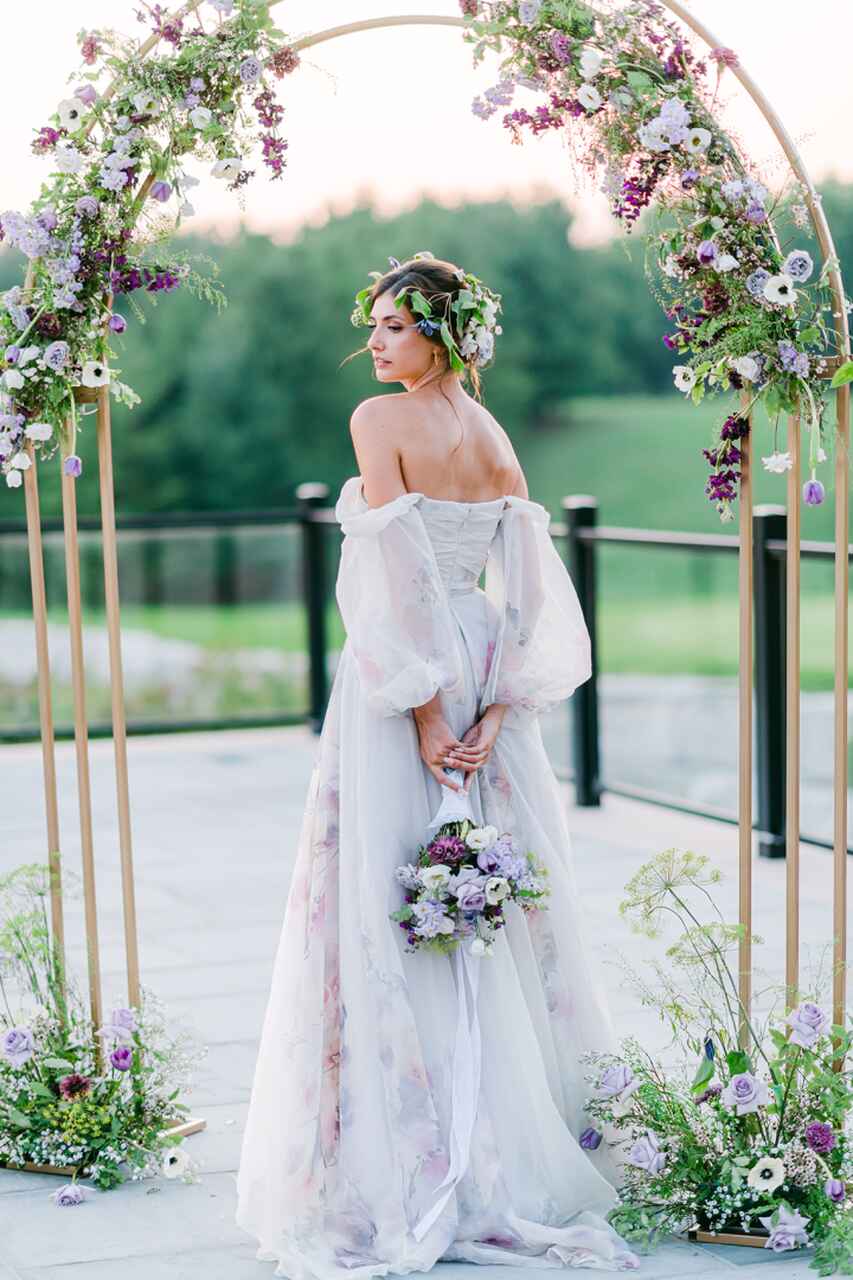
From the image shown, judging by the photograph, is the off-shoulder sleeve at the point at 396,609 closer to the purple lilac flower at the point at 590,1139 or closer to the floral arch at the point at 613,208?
the floral arch at the point at 613,208

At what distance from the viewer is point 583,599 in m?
7.10

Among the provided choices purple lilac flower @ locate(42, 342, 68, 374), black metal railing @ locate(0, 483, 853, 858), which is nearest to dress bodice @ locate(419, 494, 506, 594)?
purple lilac flower @ locate(42, 342, 68, 374)

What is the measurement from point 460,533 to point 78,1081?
1.39 meters

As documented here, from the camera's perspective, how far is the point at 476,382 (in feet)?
11.7

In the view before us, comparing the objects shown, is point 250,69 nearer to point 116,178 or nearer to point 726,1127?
point 116,178

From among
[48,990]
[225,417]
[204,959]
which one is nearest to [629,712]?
[204,959]

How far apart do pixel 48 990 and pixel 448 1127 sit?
1.07m

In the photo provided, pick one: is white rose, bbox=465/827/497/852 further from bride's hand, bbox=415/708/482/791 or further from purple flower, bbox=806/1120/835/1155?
purple flower, bbox=806/1120/835/1155

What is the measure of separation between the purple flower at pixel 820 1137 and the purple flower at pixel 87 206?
2240mm

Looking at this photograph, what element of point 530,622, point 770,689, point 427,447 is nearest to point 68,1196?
point 530,622

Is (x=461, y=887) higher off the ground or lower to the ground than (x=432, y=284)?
lower

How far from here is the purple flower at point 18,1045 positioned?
3.63 m

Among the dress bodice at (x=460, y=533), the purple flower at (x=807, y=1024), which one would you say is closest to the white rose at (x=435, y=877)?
the dress bodice at (x=460, y=533)

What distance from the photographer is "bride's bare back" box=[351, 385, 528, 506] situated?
10.8 feet
